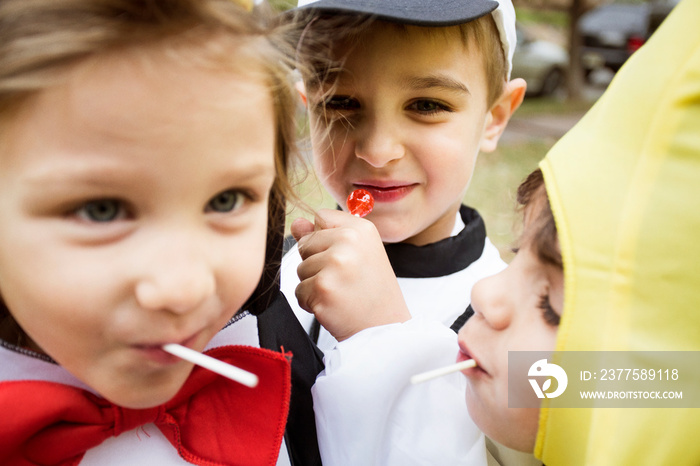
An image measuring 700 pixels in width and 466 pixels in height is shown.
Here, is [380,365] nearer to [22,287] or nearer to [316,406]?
[316,406]

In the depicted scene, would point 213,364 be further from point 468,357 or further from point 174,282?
point 468,357

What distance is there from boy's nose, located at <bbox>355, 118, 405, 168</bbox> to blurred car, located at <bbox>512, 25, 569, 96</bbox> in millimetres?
8438

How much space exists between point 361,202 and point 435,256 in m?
0.27

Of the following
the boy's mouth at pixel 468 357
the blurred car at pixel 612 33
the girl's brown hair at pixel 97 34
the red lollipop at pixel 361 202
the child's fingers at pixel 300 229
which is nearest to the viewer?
the girl's brown hair at pixel 97 34

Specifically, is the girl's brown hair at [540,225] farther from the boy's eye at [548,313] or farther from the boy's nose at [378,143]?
the boy's nose at [378,143]

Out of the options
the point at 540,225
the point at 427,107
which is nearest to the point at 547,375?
the point at 540,225

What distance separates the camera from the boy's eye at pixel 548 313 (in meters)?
0.87

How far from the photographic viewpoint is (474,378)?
3.24 ft

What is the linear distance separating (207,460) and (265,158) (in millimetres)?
471

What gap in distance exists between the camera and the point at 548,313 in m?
0.88

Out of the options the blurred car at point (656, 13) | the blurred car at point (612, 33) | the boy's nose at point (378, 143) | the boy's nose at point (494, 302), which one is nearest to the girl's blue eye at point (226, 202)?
the boy's nose at point (494, 302)

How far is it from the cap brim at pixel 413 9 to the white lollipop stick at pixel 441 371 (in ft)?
2.15

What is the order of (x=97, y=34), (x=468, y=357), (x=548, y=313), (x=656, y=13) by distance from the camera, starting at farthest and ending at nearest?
(x=656, y=13) < (x=468, y=357) < (x=548, y=313) < (x=97, y=34)

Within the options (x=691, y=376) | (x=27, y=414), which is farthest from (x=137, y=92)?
(x=691, y=376)
